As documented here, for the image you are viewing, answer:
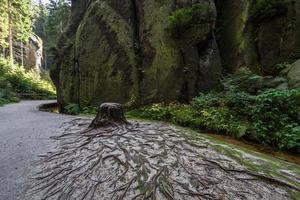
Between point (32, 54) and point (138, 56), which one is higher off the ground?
point (32, 54)

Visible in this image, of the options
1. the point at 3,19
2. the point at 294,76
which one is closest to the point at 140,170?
the point at 294,76

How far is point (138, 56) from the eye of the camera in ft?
33.4

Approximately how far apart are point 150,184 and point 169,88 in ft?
20.4

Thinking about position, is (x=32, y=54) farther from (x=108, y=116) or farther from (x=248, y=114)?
(x=248, y=114)

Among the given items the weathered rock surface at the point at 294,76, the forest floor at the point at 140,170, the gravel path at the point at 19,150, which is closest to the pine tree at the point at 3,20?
the gravel path at the point at 19,150

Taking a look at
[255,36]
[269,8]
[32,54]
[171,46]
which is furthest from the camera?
[32,54]

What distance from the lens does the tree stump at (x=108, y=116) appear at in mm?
6215

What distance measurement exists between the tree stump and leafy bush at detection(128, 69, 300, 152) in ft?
6.36

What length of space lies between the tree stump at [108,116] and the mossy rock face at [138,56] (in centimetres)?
311

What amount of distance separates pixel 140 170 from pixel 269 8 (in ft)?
28.1

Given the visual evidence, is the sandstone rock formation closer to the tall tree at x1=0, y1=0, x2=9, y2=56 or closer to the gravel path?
the gravel path

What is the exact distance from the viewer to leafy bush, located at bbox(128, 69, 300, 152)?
5.27 m

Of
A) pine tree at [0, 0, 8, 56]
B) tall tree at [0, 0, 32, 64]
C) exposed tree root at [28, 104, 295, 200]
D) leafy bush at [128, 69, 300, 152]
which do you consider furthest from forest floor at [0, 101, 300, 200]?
tall tree at [0, 0, 32, 64]

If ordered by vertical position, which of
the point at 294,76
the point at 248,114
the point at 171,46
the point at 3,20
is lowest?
the point at 248,114
